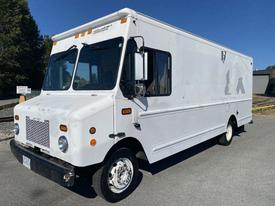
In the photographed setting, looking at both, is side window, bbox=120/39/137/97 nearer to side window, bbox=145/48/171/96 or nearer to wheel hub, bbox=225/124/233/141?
side window, bbox=145/48/171/96

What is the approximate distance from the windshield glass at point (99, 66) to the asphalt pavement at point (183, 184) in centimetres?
190

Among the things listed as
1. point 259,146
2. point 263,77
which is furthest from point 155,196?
point 263,77

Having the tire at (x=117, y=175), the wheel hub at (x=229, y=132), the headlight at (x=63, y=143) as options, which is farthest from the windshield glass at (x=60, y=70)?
the wheel hub at (x=229, y=132)

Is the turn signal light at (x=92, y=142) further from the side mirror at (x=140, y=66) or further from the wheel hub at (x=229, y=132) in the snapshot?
the wheel hub at (x=229, y=132)

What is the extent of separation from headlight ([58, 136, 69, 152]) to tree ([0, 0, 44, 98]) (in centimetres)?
3017

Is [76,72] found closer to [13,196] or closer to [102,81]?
[102,81]

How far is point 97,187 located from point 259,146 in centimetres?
589

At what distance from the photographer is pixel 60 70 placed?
5.05m

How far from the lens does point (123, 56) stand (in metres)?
3.96

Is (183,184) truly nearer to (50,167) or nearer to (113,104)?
(113,104)

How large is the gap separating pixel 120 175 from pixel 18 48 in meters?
31.7

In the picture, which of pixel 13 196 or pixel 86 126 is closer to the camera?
pixel 86 126

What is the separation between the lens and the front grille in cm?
389

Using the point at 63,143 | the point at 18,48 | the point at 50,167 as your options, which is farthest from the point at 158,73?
the point at 18,48
